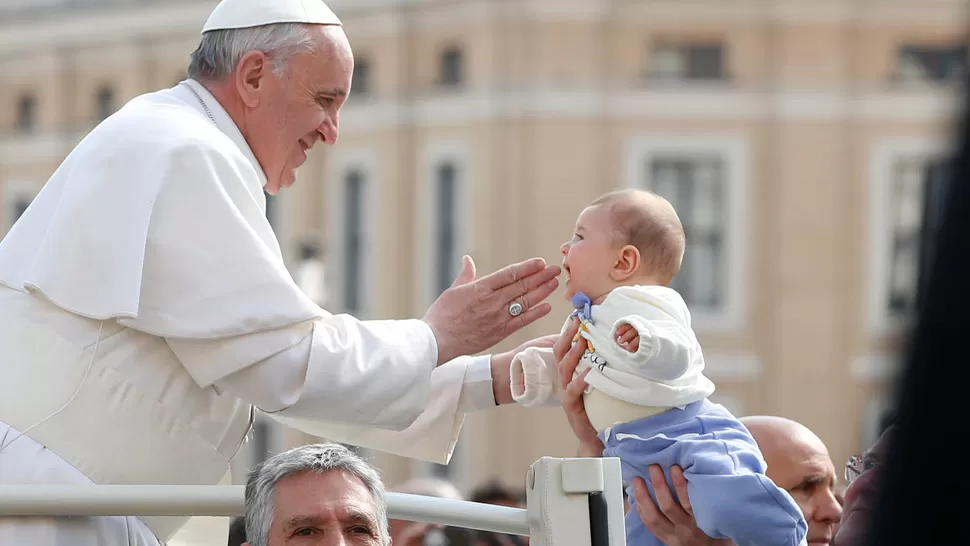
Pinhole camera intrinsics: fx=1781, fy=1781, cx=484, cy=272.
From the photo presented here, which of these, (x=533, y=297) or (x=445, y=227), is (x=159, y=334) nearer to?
(x=533, y=297)

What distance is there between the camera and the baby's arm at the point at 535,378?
3.96 metres

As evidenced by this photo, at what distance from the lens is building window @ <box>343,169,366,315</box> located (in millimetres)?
32812

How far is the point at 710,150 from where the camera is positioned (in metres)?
30.7

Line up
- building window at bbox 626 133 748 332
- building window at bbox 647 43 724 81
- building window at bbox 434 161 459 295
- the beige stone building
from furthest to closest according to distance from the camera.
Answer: building window at bbox 434 161 459 295 < building window at bbox 647 43 724 81 < building window at bbox 626 133 748 332 < the beige stone building

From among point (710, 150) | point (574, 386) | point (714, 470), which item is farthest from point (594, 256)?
point (710, 150)

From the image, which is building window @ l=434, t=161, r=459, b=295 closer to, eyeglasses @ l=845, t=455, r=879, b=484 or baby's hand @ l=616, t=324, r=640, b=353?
eyeglasses @ l=845, t=455, r=879, b=484

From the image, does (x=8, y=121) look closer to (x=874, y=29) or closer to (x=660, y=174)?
(x=660, y=174)

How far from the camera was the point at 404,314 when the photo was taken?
105 ft

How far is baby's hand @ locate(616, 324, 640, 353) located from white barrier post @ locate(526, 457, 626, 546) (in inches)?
23.7

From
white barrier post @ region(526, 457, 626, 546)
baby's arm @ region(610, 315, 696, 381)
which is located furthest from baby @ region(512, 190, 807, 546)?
white barrier post @ region(526, 457, 626, 546)

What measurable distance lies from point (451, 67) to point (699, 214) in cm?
511

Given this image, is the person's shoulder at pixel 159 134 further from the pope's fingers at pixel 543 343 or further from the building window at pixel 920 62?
the building window at pixel 920 62

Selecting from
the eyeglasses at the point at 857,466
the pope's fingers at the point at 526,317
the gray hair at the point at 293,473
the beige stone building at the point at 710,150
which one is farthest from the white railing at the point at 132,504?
the beige stone building at the point at 710,150

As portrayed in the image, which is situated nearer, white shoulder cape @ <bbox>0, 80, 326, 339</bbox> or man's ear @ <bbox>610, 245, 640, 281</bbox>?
white shoulder cape @ <bbox>0, 80, 326, 339</bbox>
